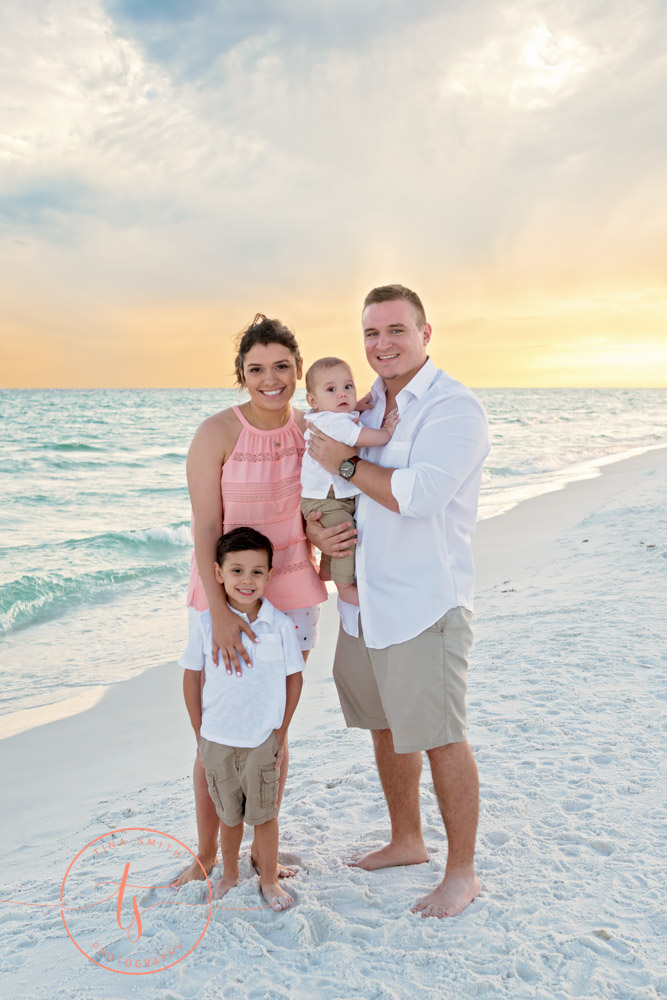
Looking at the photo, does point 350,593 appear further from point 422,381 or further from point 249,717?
point 422,381

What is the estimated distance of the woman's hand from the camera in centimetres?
284

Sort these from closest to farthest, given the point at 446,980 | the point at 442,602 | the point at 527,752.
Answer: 1. the point at 446,980
2. the point at 442,602
3. the point at 527,752

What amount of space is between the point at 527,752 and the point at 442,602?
159cm

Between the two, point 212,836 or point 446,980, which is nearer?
point 446,980

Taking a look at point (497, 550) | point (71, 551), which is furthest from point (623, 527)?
point (71, 551)

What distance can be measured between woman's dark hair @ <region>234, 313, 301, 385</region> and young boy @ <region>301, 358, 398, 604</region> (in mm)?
142

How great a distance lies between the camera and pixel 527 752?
3.89 metres

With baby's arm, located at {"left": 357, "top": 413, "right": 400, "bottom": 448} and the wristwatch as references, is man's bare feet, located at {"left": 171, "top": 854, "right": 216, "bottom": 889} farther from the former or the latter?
baby's arm, located at {"left": 357, "top": 413, "right": 400, "bottom": 448}

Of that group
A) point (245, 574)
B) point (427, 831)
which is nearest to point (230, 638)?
point (245, 574)

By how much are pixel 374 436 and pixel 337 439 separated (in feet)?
0.48

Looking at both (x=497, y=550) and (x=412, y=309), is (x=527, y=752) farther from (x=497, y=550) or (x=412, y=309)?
(x=497, y=550)

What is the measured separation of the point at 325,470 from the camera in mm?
2914

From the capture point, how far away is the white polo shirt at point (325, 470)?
2873mm

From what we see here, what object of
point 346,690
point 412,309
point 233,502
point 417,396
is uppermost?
point 412,309
